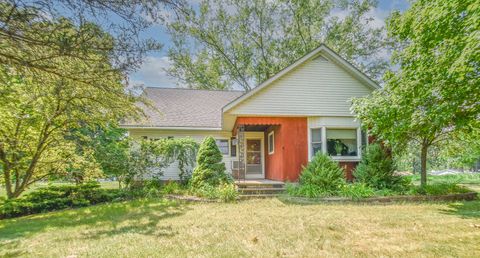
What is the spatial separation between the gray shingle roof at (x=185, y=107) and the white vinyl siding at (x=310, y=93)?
375cm

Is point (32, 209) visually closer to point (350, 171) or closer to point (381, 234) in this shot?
point (381, 234)

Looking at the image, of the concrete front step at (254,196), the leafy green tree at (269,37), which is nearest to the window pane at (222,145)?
the concrete front step at (254,196)

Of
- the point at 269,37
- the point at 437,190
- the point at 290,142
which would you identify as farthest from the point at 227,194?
the point at 269,37

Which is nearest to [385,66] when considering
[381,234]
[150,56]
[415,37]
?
[415,37]

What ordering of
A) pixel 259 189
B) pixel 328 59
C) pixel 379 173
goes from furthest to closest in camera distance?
1. pixel 328 59
2. pixel 259 189
3. pixel 379 173

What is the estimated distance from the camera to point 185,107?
16000mm

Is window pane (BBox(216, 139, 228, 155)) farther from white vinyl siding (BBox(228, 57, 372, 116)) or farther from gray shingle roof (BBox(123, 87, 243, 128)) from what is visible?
white vinyl siding (BBox(228, 57, 372, 116))

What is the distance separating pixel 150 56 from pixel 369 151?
8897 millimetres

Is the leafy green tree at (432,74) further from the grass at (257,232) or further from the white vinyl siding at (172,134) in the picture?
the white vinyl siding at (172,134)

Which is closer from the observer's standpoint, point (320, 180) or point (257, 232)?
point (257, 232)

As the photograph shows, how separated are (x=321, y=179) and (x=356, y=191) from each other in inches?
43.8

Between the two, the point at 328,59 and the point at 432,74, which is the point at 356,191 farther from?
the point at 328,59

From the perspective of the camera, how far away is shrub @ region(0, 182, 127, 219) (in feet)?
29.3

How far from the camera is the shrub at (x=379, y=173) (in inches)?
389
